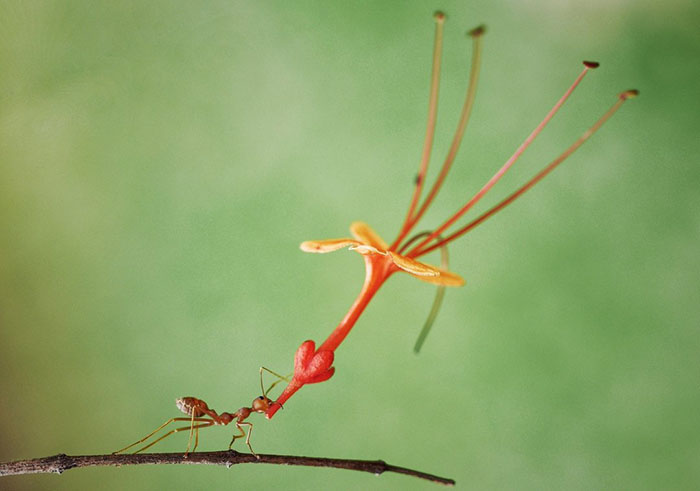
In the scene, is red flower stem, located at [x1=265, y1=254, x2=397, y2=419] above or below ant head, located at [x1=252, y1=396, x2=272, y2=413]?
above

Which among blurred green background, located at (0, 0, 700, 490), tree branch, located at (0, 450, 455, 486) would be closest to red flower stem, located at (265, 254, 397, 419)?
tree branch, located at (0, 450, 455, 486)

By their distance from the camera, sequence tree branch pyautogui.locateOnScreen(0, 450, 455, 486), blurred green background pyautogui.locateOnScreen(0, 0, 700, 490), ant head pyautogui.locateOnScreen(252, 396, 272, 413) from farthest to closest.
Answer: blurred green background pyautogui.locateOnScreen(0, 0, 700, 490) < ant head pyautogui.locateOnScreen(252, 396, 272, 413) < tree branch pyautogui.locateOnScreen(0, 450, 455, 486)

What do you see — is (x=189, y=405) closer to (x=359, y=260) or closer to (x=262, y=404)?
(x=262, y=404)

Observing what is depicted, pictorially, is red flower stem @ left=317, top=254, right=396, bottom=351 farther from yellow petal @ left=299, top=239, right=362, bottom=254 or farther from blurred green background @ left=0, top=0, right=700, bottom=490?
blurred green background @ left=0, top=0, right=700, bottom=490

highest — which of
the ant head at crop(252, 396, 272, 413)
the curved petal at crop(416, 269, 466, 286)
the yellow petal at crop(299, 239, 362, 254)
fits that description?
the yellow petal at crop(299, 239, 362, 254)

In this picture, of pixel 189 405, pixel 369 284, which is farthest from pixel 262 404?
pixel 369 284

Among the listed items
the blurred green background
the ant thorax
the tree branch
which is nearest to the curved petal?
the tree branch

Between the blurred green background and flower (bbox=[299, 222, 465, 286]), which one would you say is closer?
flower (bbox=[299, 222, 465, 286])

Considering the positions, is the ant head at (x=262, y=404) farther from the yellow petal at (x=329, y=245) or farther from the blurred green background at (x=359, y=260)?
the blurred green background at (x=359, y=260)

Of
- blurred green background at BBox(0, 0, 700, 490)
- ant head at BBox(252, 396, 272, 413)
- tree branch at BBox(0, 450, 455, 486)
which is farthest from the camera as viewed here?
blurred green background at BBox(0, 0, 700, 490)

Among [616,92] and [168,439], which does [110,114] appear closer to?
[168,439]
